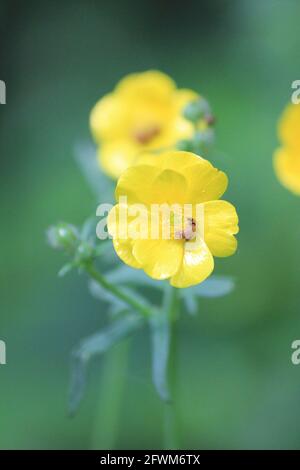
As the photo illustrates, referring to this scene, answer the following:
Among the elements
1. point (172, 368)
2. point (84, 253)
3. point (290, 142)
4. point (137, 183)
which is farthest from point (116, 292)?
point (290, 142)

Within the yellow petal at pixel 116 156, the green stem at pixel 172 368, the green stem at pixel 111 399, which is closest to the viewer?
the green stem at pixel 172 368

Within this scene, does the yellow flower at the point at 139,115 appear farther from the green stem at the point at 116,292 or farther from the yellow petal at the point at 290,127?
the green stem at the point at 116,292

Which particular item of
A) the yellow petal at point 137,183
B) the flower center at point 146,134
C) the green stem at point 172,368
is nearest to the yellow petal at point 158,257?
the yellow petal at point 137,183

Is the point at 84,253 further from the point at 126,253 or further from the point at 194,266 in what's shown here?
the point at 194,266

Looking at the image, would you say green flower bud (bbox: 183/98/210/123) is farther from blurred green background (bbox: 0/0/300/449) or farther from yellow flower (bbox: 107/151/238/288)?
blurred green background (bbox: 0/0/300/449)

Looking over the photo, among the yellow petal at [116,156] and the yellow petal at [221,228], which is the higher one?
the yellow petal at [116,156]
